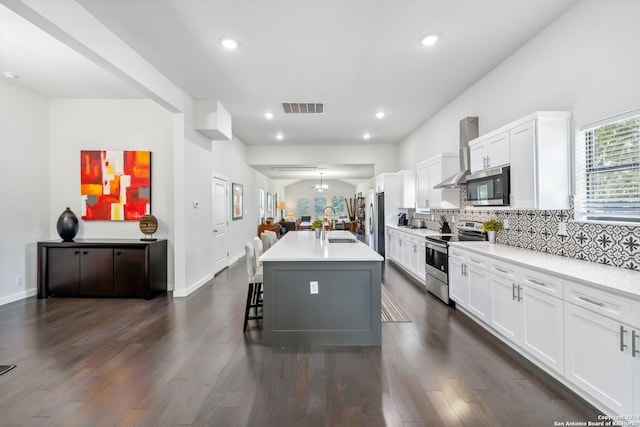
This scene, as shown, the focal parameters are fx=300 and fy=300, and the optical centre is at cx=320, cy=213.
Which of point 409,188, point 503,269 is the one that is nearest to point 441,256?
point 503,269

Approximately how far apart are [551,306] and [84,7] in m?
4.56

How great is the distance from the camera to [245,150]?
325 inches

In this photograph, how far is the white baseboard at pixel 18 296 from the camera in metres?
4.14

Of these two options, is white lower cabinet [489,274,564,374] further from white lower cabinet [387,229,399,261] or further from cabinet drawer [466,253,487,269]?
white lower cabinet [387,229,399,261]

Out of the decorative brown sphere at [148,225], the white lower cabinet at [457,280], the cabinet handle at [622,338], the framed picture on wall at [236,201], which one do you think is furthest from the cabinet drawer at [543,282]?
the framed picture on wall at [236,201]

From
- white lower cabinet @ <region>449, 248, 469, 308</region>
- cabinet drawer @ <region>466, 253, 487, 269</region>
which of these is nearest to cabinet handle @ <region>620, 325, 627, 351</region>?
cabinet drawer @ <region>466, 253, 487, 269</region>

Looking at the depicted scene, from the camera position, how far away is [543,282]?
7.49 feet

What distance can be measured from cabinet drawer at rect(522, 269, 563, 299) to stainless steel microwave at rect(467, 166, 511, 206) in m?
0.96

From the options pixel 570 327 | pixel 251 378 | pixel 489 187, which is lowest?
pixel 251 378

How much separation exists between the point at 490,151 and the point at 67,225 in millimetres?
5942

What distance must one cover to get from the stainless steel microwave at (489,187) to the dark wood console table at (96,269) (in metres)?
4.55

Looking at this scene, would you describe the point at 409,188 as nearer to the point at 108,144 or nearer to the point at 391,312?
the point at 391,312

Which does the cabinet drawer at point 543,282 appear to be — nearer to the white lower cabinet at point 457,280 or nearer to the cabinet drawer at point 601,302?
the cabinet drawer at point 601,302

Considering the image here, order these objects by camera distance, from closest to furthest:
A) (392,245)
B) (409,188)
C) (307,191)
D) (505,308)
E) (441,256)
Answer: (505,308), (441,256), (409,188), (392,245), (307,191)
